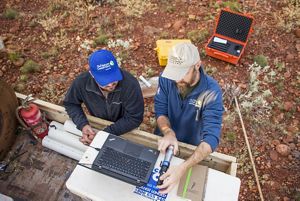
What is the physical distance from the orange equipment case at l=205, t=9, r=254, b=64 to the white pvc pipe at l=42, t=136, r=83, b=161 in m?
3.07

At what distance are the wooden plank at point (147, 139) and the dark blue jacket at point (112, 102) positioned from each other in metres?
0.14

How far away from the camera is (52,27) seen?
21.1 feet

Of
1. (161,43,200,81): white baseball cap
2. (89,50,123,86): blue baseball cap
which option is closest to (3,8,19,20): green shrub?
(89,50,123,86): blue baseball cap

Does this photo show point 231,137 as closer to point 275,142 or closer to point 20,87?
point 275,142

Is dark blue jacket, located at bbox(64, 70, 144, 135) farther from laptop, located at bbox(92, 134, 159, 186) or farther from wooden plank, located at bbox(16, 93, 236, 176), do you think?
laptop, located at bbox(92, 134, 159, 186)

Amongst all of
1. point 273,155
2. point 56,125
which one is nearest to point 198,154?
point 56,125

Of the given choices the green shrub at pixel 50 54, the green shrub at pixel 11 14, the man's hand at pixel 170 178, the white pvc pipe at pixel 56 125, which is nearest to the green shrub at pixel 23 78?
the green shrub at pixel 50 54

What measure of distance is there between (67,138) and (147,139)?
1058 mm

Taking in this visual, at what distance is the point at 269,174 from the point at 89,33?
426 cm

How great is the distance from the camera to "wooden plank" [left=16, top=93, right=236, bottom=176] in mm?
3314

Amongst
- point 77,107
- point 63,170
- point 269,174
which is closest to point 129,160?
point 77,107

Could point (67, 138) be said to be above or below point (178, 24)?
below

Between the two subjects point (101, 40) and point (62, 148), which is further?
point (101, 40)

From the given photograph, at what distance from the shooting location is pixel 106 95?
128 inches
